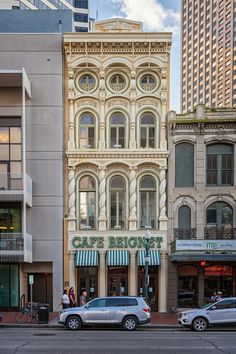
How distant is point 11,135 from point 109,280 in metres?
10.8

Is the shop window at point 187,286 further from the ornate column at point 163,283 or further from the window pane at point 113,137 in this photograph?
the window pane at point 113,137

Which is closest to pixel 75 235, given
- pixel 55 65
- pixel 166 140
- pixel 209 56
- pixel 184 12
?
pixel 166 140

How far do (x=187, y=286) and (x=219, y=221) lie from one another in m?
4.44

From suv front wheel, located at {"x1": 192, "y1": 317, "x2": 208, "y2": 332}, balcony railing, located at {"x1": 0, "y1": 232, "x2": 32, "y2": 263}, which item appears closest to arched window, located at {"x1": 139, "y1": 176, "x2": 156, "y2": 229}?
→ balcony railing, located at {"x1": 0, "y1": 232, "x2": 32, "y2": 263}

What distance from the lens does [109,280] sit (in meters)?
35.3

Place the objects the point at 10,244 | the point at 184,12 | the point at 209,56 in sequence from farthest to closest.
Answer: the point at 184,12 < the point at 209,56 < the point at 10,244

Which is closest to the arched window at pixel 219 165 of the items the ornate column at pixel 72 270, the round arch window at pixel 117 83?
the round arch window at pixel 117 83

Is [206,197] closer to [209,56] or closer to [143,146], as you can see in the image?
[143,146]

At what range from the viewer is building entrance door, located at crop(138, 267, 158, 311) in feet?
115

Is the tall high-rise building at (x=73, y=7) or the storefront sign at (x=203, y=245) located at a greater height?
the tall high-rise building at (x=73, y=7)

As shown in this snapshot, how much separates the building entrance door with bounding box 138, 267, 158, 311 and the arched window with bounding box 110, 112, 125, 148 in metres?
7.91

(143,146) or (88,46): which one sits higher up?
(88,46)

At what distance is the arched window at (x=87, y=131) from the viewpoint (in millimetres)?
36344

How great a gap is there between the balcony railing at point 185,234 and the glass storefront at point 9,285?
9.90 m
